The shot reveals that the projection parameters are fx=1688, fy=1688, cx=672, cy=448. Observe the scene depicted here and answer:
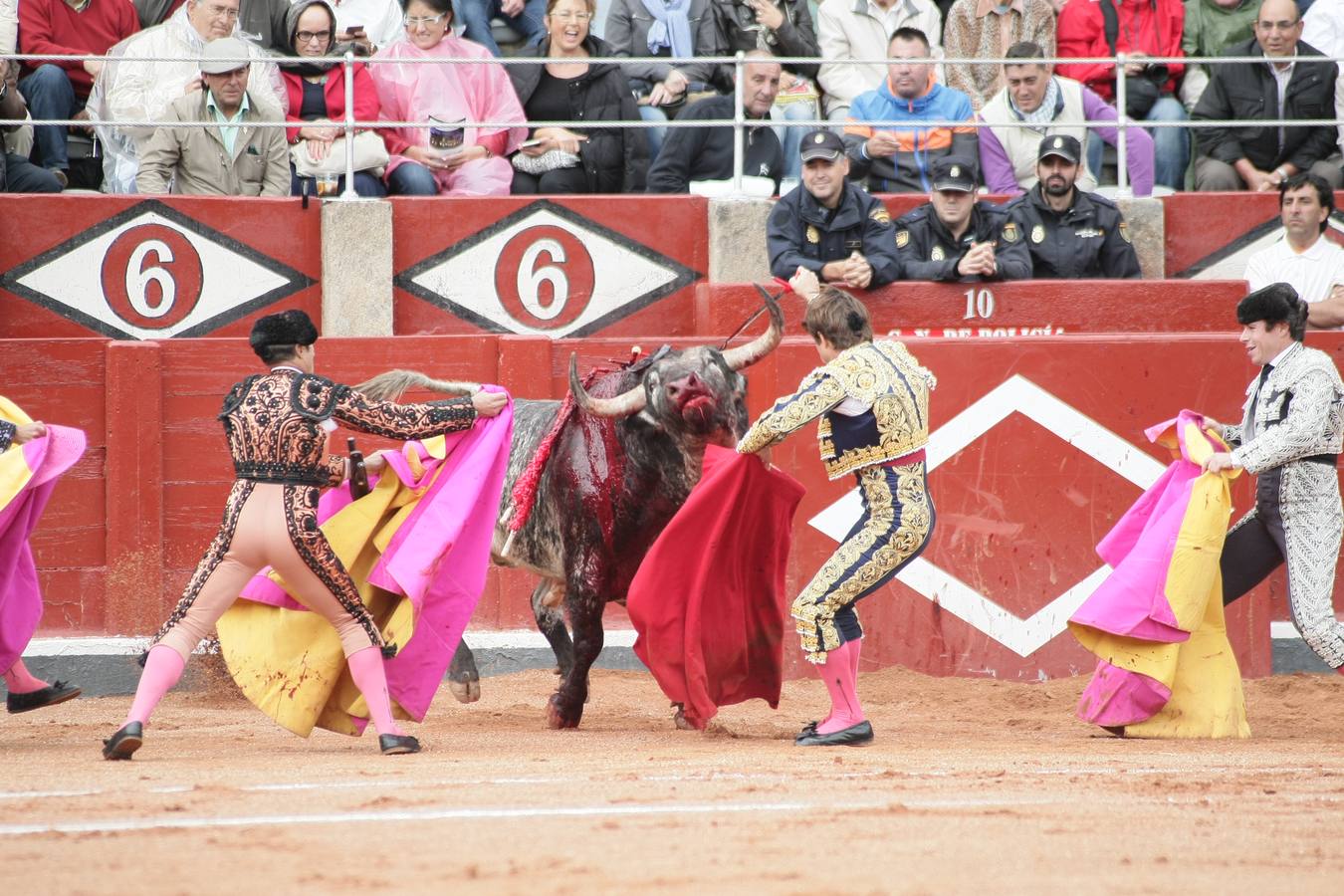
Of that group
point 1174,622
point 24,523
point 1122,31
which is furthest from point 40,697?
point 1122,31

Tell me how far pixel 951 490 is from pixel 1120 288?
1872 millimetres

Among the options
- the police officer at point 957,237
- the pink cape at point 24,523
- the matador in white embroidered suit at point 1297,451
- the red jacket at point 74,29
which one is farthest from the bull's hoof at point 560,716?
the red jacket at point 74,29

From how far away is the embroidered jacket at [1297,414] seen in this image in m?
6.23

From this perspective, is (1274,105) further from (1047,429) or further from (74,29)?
(74,29)

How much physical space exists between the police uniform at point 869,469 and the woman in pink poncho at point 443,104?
14.7 feet

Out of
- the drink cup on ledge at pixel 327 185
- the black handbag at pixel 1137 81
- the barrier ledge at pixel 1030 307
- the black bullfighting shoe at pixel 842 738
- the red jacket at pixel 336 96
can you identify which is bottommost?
the black bullfighting shoe at pixel 842 738

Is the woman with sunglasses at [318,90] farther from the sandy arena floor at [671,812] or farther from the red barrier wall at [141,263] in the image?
the sandy arena floor at [671,812]

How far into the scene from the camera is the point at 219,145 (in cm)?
946

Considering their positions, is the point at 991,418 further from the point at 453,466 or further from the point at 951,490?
the point at 453,466

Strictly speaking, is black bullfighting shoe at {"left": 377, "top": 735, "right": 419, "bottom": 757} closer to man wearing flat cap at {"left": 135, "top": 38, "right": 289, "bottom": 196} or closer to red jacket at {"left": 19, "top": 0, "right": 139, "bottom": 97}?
man wearing flat cap at {"left": 135, "top": 38, "right": 289, "bottom": 196}

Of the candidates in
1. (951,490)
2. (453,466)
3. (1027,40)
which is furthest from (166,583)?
(1027,40)

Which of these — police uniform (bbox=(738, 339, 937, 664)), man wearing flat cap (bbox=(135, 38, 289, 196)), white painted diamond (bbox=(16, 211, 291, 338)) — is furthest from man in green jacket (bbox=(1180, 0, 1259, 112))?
white painted diamond (bbox=(16, 211, 291, 338))

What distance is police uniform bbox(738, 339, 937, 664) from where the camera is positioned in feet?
19.2

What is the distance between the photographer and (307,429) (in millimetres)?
5574
